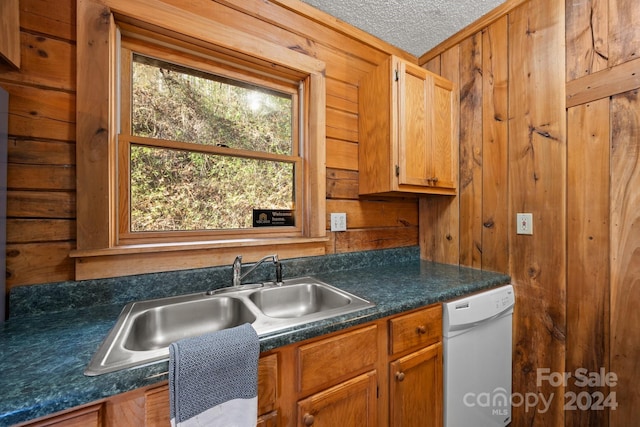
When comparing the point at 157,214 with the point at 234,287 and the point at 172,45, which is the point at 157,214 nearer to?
the point at 234,287

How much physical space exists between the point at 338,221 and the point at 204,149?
0.87m

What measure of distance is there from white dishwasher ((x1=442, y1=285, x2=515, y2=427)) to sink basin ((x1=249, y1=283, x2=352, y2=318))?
1.86ft

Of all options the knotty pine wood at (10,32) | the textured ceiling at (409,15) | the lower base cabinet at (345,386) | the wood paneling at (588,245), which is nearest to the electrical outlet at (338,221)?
the lower base cabinet at (345,386)

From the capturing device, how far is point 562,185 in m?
1.31

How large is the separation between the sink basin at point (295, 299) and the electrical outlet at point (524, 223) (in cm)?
112

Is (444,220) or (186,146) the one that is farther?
(444,220)

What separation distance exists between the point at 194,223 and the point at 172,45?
2.92 feet

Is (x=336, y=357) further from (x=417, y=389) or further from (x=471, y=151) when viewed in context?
(x=471, y=151)

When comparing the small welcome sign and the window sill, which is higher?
the small welcome sign

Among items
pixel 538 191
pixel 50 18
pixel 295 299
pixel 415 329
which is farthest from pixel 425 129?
pixel 50 18

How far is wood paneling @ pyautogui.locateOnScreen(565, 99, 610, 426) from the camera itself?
1190 millimetres

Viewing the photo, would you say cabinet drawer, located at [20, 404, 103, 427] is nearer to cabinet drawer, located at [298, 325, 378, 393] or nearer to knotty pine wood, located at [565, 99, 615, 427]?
cabinet drawer, located at [298, 325, 378, 393]

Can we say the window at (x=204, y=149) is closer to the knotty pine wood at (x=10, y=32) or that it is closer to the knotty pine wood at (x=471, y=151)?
the knotty pine wood at (x=10, y=32)

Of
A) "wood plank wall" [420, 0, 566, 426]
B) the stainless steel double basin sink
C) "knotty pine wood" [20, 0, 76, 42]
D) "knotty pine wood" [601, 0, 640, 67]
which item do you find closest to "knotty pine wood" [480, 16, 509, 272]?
"wood plank wall" [420, 0, 566, 426]
